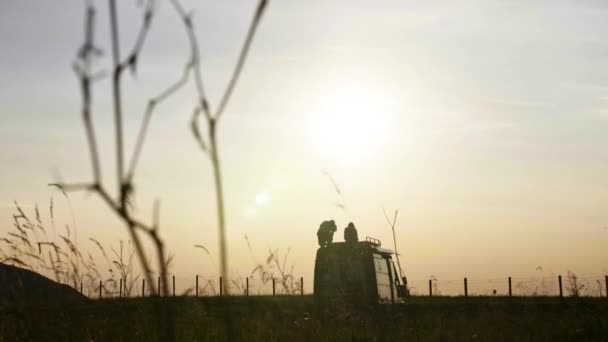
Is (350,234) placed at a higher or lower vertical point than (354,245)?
higher

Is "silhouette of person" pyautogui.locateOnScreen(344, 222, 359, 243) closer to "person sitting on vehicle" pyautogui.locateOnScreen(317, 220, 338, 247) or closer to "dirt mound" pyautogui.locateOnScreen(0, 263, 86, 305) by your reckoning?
"person sitting on vehicle" pyautogui.locateOnScreen(317, 220, 338, 247)

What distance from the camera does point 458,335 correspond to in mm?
9484

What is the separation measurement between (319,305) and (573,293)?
23.9ft

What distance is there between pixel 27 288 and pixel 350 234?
10639 millimetres

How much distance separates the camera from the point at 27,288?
21.8ft

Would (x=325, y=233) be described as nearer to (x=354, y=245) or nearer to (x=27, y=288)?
(x=354, y=245)

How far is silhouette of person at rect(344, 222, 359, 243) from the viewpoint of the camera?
54.4 ft

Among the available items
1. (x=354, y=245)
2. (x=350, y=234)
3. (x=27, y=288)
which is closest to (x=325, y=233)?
(x=350, y=234)

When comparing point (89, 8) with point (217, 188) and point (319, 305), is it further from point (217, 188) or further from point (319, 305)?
point (319, 305)

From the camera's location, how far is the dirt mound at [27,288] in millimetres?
6535

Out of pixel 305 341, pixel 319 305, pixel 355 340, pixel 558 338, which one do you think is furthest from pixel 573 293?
pixel 305 341

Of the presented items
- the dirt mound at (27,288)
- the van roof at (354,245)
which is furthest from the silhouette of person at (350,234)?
the dirt mound at (27,288)

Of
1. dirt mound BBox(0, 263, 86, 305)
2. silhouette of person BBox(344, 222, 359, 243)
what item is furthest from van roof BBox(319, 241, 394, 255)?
dirt mound BBox(0, 263, 86, 305)

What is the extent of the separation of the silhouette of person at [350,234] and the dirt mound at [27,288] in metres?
9.63
